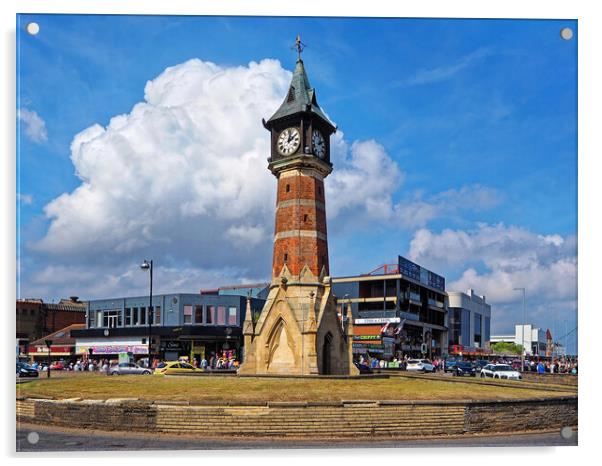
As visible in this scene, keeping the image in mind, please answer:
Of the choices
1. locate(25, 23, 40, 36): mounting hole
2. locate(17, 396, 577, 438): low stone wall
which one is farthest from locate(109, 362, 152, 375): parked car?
locate(25, 23, 40, 36): mounting hole

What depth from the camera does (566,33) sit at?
18.3 metres

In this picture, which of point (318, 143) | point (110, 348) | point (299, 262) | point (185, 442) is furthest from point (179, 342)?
point (185, 442)

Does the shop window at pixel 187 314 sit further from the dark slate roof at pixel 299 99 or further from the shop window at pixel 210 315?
the dark slate roof at pixel 299 99

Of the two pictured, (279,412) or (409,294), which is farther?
(409,294)

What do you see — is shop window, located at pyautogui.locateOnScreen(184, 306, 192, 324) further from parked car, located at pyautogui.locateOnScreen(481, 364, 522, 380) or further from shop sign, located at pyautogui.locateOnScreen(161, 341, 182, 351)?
parked car, located at pyautogui.locateOnScreen(481, 364, 522, 380)

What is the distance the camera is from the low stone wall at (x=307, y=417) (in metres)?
16.8

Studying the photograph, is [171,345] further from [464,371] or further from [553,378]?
[553,378]

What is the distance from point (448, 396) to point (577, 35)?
10914 mm

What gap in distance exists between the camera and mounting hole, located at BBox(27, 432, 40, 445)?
54.5 ft

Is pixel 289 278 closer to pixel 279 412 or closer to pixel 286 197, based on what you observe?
pixel 286 197

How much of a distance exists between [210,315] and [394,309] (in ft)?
97.1

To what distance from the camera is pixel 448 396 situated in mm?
19672

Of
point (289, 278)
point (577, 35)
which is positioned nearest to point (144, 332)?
point (289, 278)

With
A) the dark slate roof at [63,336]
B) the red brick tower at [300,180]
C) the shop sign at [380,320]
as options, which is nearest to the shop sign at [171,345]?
the dark slate roof at [63,336]
